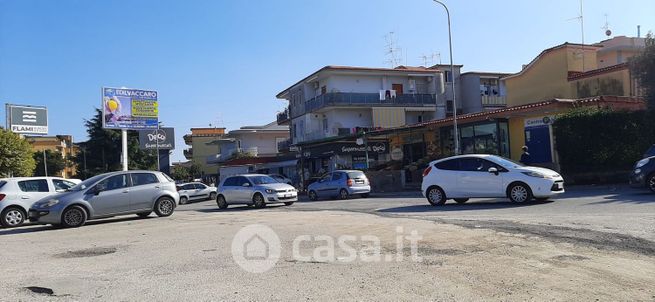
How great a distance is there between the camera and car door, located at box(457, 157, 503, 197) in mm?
15930

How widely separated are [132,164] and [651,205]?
56.0 meters

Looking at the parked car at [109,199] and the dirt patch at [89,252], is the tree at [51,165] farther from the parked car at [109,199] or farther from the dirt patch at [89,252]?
the dirt patch at [89,252]

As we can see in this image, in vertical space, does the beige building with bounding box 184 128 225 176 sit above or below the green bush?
above

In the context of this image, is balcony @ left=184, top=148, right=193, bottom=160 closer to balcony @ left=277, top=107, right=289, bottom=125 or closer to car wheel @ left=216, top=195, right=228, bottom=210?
balcony @ left=277, top=107, right=289, bottom=125

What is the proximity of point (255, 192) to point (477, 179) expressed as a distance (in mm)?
9766

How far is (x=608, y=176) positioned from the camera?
896 inches

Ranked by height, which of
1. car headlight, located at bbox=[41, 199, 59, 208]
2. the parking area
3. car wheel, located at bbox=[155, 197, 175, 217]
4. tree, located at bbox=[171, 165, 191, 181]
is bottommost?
the parking area

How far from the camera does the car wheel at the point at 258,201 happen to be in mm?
22422

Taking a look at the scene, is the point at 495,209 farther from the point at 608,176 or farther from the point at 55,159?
the point at 55,159

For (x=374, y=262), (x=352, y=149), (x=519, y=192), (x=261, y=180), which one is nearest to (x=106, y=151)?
(x=352, y=149)

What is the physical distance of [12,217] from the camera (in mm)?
18031

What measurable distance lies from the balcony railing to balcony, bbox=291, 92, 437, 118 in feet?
18.0

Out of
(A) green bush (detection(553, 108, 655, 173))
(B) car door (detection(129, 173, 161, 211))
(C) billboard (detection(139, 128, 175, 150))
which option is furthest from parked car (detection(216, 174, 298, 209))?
(C) billboard (detection(139, 128, 175, 150))

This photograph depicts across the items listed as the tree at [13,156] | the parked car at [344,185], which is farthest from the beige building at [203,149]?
the parked car at [344,185]
